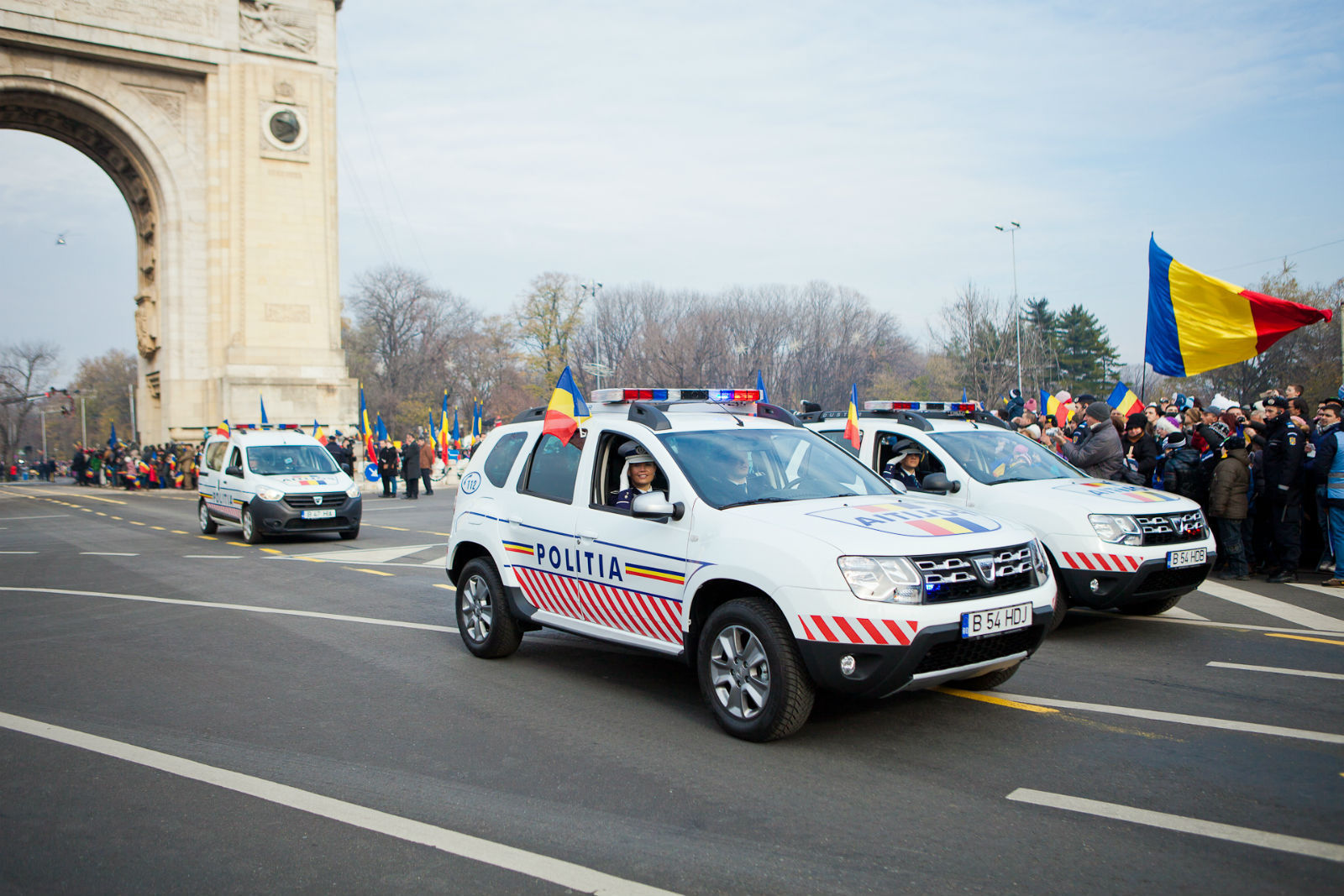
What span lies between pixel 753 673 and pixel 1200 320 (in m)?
8.37

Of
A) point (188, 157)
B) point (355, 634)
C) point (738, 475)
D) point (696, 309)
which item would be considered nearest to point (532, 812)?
point (738, 475)

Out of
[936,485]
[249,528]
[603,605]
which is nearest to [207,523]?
[249,528]

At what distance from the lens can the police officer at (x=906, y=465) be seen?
916 centimetres

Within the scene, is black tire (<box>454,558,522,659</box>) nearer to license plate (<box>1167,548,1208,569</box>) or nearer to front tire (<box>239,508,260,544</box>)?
license plate (<box>1167,548,1208,569</box>)

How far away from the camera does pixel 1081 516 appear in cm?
763

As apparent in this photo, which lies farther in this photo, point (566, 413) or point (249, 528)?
point (249, 528)

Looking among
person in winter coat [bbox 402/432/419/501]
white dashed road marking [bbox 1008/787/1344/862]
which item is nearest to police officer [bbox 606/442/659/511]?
white dashed road marking [bbox 1008/787/1344/862]

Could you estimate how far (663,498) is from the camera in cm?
557

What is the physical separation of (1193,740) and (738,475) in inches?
111

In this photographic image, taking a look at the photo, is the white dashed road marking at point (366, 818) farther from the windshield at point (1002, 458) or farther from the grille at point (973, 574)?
the windshield at point (1002, 458)

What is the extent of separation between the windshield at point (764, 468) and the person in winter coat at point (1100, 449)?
16.2ft

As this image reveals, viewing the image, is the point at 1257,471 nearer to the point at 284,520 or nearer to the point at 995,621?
the point at 995,621

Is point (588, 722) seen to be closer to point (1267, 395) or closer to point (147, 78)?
point (1267, 395)

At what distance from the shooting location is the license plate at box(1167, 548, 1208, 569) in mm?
7555
